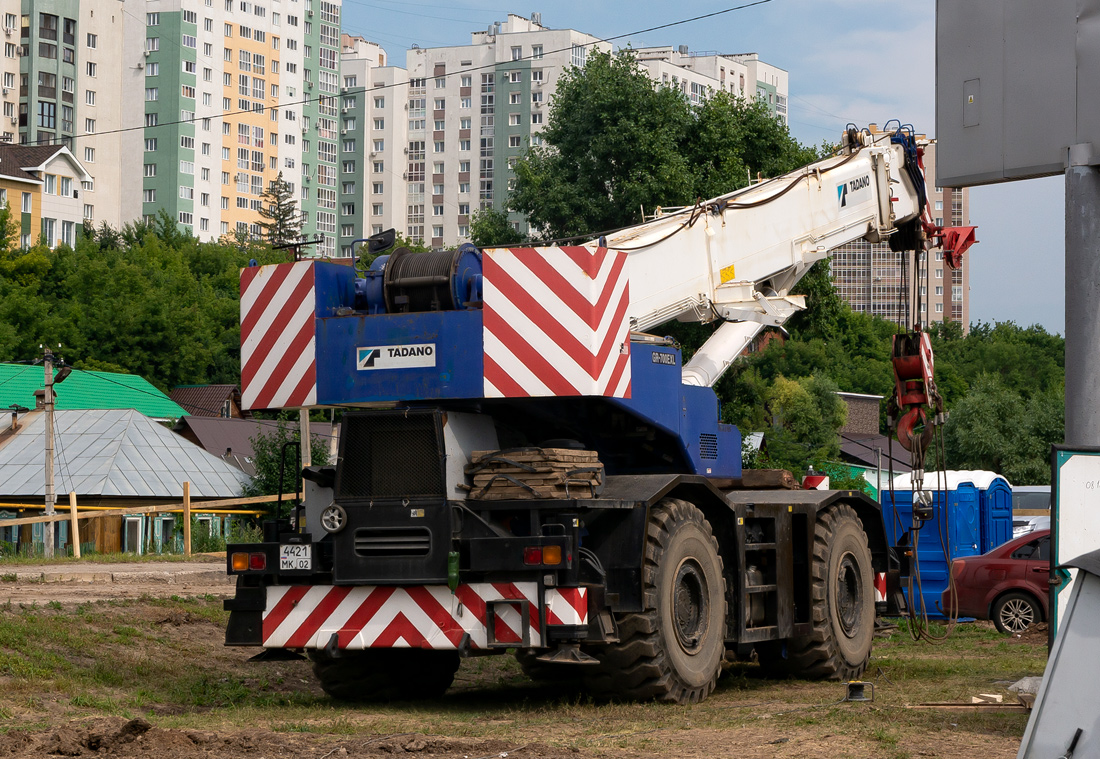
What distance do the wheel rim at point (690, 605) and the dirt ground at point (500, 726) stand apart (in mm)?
529

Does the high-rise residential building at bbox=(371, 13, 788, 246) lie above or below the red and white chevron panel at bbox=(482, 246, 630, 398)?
above

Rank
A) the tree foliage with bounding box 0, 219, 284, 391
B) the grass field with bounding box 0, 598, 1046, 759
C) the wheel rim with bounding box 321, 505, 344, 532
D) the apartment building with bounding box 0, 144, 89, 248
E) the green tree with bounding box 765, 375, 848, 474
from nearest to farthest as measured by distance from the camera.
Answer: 1. the grass field with bounding box 0, 598, 1046, 759
2. the wheel rim with bounding box 321, 505, 344, 532
3. the tree foliage with bounding box 0, 219, 284, 391
4. the green tree with bounding box 765, 375, 848, 474
5. the apartment building with bounding box 0, 144, 89, 248

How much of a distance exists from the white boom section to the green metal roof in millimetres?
48998

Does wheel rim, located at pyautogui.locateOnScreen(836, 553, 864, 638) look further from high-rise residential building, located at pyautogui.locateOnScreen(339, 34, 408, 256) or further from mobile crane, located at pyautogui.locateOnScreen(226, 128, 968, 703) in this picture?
high-rise residential building, located at pyautogui.locateOnScreen(339, 34, 408, 256)

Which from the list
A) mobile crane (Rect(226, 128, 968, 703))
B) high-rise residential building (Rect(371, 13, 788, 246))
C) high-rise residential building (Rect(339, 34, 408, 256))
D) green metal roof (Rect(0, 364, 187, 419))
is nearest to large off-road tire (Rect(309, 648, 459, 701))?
mobile crane (Rect(226, 128, 968, 703))

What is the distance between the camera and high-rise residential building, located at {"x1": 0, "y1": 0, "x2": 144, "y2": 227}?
107 m

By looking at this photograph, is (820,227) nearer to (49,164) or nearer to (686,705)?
(686,705)

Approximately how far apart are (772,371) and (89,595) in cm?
7090

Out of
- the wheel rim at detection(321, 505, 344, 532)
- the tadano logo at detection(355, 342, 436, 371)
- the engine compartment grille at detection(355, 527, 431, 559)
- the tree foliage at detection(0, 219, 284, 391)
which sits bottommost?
the engine compartment grille at detection(355, 527, 431, 559)

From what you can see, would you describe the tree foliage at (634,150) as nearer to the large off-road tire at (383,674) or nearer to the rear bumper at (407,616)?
the large off-road tire at (383,674)

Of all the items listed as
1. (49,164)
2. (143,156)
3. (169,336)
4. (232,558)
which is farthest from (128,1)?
(232,558)

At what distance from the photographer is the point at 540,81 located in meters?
121

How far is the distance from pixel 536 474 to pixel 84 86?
10999 centimetres

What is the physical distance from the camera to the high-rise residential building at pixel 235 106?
4402 inches
